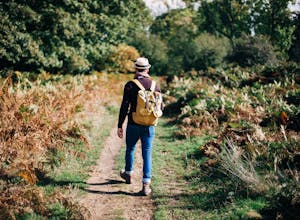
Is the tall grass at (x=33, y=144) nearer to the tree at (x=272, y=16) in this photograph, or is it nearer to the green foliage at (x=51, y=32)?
the green foliage at (x=51, y=32)

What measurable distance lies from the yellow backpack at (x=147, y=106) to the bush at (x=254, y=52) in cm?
1959

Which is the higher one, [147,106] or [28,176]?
[147,106]

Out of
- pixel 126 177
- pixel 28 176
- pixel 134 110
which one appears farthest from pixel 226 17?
pixel 28 176

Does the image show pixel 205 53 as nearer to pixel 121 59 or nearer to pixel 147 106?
pixel 121 59

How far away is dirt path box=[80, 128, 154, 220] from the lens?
4973 millimetres

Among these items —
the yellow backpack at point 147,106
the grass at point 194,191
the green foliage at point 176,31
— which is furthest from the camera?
the green foliage at point 176,31

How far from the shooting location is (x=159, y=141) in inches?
392

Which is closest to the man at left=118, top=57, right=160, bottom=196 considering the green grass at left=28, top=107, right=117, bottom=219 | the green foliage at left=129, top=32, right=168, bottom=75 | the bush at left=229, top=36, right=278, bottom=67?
the green grass at left=28, top=107, right=117, bottom=219

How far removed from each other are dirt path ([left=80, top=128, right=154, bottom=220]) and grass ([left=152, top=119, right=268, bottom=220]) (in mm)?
256

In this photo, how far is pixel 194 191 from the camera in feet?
19.1

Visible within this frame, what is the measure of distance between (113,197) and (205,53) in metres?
23.8

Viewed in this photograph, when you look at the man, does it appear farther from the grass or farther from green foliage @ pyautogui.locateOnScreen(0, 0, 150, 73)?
green foliage @ pyautogui.locateOnScreen(0, 0, 150, 73)

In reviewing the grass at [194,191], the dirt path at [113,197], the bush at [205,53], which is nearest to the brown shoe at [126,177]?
the dirt path at [113,197]

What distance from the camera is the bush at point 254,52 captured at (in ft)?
78.2
